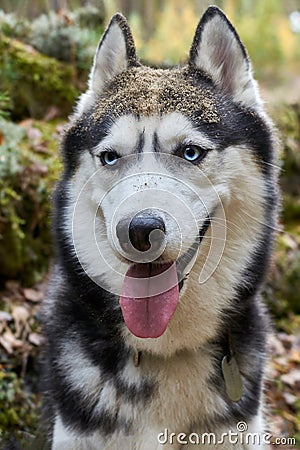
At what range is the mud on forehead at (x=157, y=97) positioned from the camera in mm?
2180

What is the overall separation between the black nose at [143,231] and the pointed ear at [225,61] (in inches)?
33.7

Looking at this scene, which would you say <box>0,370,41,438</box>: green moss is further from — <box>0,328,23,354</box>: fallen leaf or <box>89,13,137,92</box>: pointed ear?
<box>89,13,137,92</box>: pointed ear

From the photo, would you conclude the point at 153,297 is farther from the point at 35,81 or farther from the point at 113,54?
the point at 35,81

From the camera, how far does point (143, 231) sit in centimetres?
183

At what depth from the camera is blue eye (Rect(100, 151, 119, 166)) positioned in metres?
2.18

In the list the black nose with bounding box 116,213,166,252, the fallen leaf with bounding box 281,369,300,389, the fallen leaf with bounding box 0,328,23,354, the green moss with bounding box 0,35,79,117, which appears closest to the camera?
the black nose with bounding box 116,213,166,252

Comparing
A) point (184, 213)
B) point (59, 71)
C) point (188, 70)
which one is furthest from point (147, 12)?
point (184, 213)

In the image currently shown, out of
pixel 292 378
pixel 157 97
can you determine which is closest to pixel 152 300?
pixel 157 97

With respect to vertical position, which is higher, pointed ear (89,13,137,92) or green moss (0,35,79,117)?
green moss (0,35,79,117)

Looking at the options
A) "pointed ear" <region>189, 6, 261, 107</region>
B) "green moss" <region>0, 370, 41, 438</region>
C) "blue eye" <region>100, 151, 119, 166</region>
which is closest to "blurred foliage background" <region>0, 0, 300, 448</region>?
"green moss" <region>0, 370, 41, 438</region>

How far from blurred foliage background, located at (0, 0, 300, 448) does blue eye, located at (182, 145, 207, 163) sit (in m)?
0.65
